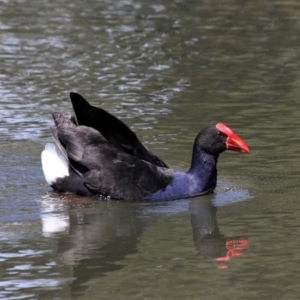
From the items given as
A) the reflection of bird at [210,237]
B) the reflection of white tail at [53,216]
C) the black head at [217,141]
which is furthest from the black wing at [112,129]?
the reflection of white tail at [53,216]

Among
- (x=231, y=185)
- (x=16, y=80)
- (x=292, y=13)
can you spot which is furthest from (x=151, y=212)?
(x=292, y=13)

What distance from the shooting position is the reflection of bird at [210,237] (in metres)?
8.93

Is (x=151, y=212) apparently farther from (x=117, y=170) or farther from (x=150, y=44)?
(x=150, y=44)

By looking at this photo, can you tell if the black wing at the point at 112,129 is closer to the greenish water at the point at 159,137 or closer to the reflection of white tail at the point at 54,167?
the reflection of white tail at the point at 54,167

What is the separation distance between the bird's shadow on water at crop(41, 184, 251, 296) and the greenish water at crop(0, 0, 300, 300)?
0.07ft

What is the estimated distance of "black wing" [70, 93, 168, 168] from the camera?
10594 mm

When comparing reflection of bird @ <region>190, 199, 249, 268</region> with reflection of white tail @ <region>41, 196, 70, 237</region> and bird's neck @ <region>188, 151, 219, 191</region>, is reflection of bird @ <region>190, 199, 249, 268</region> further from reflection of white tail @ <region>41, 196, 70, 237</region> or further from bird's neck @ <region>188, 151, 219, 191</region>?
reflection of white tail @ <region>41, 196, 70, 237</region>

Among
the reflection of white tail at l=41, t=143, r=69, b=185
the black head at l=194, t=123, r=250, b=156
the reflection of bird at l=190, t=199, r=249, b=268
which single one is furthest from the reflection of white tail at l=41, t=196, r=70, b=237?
the black head at l=194, t=123, r=250, b=156

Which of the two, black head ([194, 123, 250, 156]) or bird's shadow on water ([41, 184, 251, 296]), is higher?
black head ([194, 123, 250, 156])

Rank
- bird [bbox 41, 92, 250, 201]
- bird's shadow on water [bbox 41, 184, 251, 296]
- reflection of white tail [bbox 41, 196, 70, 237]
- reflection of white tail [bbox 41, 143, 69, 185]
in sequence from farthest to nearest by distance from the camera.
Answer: reflection of white tail [bbox 41, 143, 69, 185] → bird [bbox 41, 92, 250, 201] → reflection of white tail [bbox 41, 196, 70, 237] → bird's shadow on water [bbox 41, 184, 251, 296]

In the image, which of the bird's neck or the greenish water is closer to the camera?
the greenish water

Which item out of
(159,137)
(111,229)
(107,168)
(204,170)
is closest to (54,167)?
(107,168)

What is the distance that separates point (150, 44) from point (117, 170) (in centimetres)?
919

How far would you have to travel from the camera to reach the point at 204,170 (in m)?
10.8
